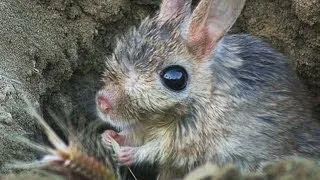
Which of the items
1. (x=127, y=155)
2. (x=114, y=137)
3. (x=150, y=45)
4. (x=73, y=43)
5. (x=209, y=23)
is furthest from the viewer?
(x=73, y=43)

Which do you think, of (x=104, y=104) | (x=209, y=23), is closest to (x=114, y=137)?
(x=104, y=104)

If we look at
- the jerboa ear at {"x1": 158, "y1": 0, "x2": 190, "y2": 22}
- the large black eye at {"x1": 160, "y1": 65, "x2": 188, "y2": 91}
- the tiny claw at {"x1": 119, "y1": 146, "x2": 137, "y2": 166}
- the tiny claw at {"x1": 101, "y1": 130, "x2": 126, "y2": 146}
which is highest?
the jerboa ear at {"x1": 158, "y1": 0, "x2": 190, "y2": 22}

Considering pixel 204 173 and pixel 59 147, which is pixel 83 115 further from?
pixel 204 173

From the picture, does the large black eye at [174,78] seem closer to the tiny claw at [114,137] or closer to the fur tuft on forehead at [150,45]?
the fur tuft on forehead at [150,45]

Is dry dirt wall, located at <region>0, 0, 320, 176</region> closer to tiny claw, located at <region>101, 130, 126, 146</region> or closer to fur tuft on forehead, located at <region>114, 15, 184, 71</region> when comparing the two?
tiny claw, located at <region>101, 130, 126, 146</region>

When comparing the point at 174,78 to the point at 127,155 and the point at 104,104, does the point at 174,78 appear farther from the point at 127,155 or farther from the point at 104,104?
the point at 127,155

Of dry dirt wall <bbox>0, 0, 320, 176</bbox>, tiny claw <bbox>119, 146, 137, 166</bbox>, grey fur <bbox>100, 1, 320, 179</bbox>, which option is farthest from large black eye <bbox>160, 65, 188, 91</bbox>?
dry dirt wall <bbox>0, 0, 320, 176</bbox>

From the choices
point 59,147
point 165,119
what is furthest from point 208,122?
point 59,147
